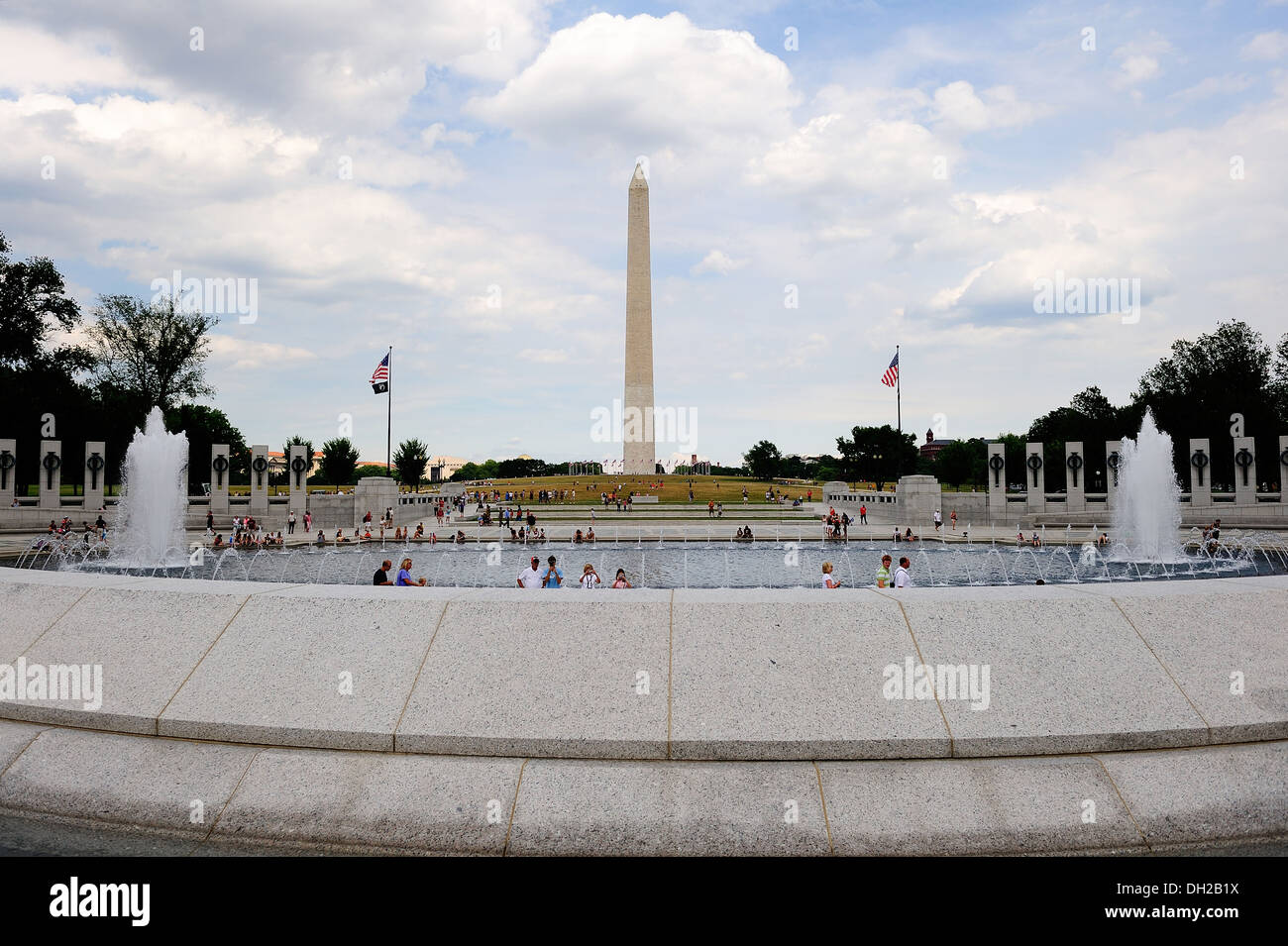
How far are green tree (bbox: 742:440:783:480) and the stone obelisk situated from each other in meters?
44.5

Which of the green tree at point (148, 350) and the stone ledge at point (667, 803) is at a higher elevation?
the green tree at point (148, 350)

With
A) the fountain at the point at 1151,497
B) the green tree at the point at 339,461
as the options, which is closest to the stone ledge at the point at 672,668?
the fountain at the point at 1151,497

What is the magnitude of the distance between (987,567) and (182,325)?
67052 millimetres

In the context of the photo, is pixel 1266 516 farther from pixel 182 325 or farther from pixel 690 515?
pixel 182 325

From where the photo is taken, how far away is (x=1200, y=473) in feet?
139

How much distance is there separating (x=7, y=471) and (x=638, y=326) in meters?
47.9

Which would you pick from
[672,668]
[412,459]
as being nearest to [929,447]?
[412,459]

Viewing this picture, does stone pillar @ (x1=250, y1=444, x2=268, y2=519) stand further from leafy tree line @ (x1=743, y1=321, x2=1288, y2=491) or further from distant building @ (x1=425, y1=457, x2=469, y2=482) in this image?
distant building @ (x1=425, y1=457, x2=469, y2=482)

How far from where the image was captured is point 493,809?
3971 mm

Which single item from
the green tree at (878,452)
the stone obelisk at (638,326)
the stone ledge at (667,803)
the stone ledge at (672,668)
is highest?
the stone obelisk at (638,326)

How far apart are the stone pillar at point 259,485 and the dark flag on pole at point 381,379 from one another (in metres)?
7.60

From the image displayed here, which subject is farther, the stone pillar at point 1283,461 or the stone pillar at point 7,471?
the stone pillar at point 1283,461

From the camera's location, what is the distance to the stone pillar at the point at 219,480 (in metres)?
42.9

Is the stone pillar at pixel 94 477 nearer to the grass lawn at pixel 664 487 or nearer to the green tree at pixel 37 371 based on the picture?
the green tree at pixel 37 371
